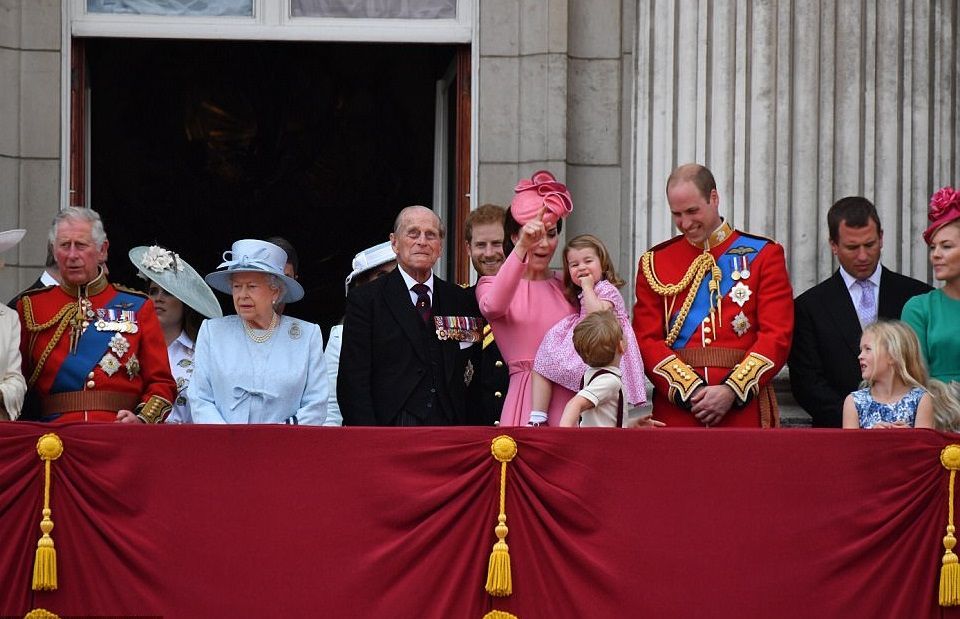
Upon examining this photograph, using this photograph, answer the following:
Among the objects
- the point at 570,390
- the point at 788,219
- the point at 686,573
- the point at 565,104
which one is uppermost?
the point at 565,104

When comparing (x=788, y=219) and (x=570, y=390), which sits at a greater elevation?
(x=788, y=219)

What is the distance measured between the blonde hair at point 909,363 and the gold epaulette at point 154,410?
2950mm

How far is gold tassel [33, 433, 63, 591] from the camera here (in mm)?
6830

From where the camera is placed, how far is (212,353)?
794cm

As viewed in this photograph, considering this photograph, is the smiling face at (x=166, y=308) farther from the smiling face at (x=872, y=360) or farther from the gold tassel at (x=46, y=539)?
the smiling face at (x=872, y=360)

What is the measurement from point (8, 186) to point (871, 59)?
466cm

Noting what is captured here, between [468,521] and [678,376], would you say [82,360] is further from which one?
[678,376]

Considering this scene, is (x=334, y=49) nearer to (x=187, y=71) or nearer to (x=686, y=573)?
(x=187, y=71)

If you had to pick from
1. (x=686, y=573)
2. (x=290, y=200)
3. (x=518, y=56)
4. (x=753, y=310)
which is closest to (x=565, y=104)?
(x=518, y=56)

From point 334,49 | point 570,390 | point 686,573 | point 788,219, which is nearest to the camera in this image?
point 686,573

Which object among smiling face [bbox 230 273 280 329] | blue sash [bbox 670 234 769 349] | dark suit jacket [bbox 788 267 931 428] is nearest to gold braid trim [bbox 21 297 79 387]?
smiling face [bbox 230 273 280 329]

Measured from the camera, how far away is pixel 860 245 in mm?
8430

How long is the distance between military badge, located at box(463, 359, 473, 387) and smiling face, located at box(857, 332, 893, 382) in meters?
1.68

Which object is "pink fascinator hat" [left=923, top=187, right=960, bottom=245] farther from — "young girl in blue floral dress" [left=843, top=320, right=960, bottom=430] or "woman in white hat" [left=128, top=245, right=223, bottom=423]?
"woman in white hat" [left=128, top=245, right=223, bottom=423]
